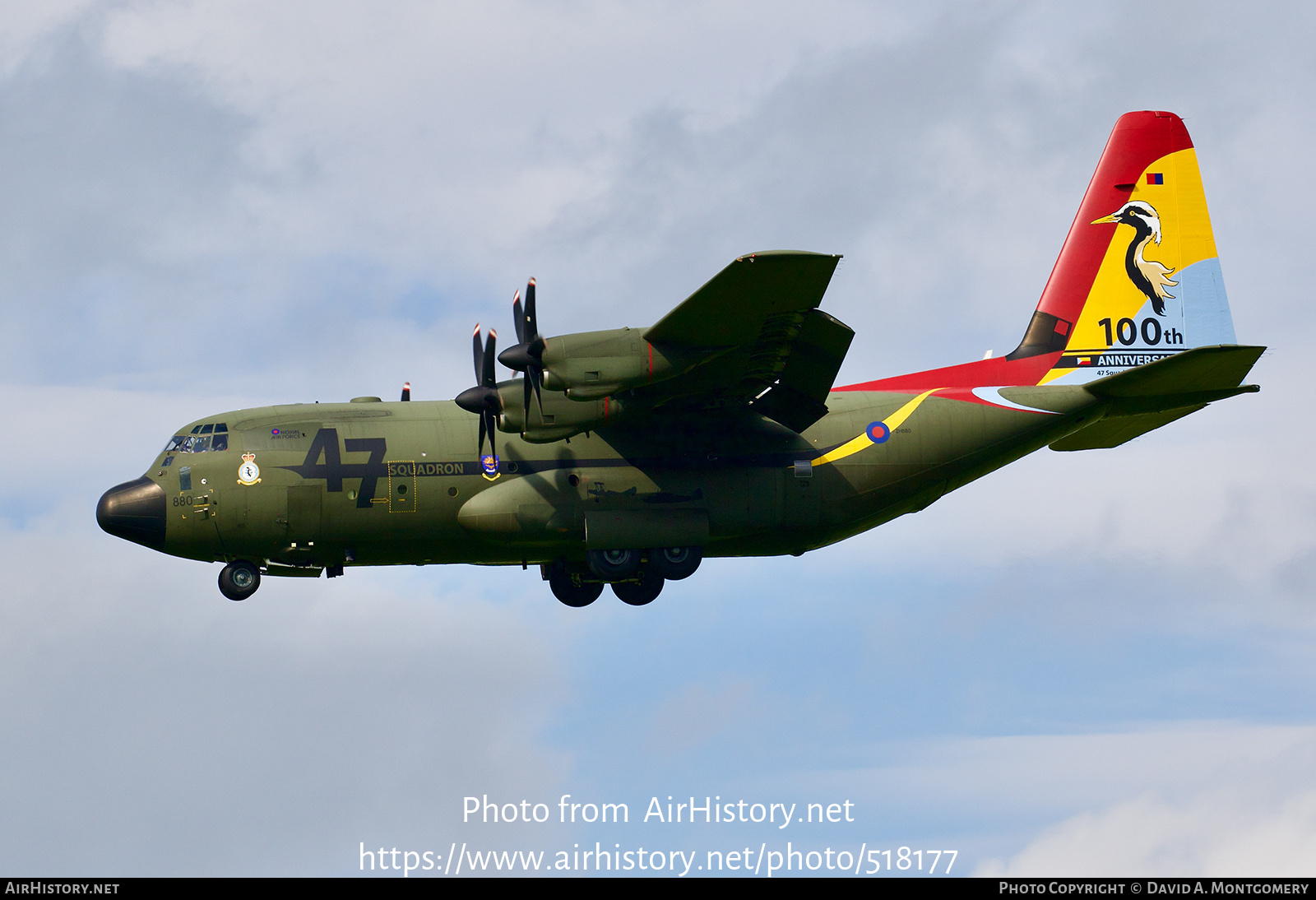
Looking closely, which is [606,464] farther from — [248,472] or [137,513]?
[137,513]

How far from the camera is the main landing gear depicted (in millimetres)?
26750

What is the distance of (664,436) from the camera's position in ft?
88.0

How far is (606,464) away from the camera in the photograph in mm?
26672

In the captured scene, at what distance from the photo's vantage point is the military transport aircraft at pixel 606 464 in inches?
1019

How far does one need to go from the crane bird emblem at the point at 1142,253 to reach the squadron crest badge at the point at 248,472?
57.4 feet

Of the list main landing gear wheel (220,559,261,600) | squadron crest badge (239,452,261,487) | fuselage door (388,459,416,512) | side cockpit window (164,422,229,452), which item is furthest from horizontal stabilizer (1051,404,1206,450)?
side cockpit window (164,422,229,452)

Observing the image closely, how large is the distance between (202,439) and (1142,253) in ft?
62.1

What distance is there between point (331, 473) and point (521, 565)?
429 centimetres

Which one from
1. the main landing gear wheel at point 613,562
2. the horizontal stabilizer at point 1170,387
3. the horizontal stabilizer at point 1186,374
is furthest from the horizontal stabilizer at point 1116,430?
the main landing gear wheel at point 613,562

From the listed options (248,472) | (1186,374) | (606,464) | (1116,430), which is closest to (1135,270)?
(1116,430)
